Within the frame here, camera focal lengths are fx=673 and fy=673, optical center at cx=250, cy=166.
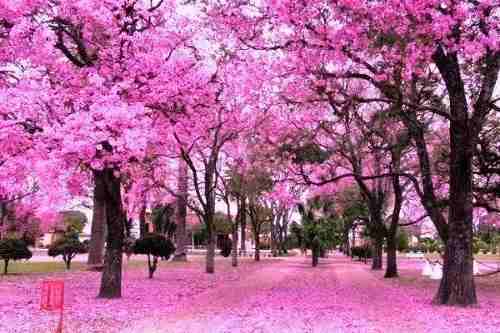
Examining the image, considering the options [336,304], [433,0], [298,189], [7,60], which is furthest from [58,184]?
[298,189]

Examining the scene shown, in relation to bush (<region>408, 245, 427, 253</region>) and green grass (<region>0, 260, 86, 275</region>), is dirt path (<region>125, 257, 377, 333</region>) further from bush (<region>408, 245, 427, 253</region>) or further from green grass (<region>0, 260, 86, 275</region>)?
bush (<region>408, 245, 427, 253</region>)

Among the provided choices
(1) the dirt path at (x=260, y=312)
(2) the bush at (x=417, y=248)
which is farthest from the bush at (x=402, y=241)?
(1) the dirt path at (x=260, y=312)

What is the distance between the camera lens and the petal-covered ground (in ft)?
40.2

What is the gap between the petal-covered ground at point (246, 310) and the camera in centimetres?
1225

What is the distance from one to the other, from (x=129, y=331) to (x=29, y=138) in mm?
5915

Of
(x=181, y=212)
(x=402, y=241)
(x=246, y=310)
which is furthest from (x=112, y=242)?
(x=402, y=241)

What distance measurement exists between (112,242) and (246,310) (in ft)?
14.5

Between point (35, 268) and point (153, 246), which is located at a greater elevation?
point (153, 246)

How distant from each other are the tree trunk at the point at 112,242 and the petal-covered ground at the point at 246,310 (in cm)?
50

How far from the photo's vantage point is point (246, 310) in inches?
592

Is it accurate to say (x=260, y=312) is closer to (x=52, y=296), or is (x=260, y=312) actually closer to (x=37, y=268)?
(x=52, y=296)

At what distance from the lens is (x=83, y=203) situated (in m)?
45.6

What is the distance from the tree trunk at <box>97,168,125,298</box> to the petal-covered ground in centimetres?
50

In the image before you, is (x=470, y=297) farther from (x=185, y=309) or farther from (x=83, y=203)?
(x=83, y=203)
